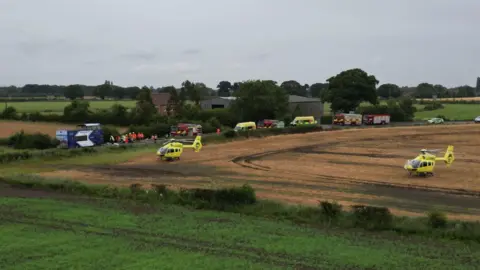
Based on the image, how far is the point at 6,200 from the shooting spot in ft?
77.0

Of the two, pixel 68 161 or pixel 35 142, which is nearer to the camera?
pixel 68 161

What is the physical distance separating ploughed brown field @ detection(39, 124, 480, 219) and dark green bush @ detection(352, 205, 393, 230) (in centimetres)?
630

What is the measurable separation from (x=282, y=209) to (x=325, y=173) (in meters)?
18.5

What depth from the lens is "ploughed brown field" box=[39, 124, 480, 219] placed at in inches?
1131

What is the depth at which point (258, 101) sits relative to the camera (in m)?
88.8

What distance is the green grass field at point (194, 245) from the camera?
1365cm

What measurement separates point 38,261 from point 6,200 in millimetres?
11280

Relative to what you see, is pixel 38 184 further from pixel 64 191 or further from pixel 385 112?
pixel 385 112

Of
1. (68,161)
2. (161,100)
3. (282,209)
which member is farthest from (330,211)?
(161,100)

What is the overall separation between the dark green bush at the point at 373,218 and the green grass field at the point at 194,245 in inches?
34.4

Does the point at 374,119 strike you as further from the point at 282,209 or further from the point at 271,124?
the point at 282,209

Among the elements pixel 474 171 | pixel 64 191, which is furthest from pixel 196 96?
pixel 64 191

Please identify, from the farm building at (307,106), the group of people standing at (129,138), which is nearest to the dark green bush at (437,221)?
the group of people standing at (129,138)

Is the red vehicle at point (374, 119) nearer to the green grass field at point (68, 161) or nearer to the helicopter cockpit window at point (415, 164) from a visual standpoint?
the green grass field at point (68, 161)
